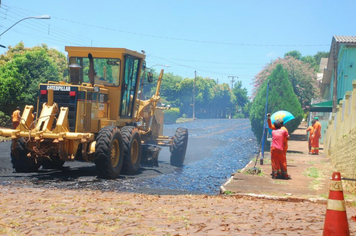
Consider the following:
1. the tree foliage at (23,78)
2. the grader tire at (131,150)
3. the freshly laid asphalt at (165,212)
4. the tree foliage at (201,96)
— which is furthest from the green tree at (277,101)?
the tree foliage at (201,96)

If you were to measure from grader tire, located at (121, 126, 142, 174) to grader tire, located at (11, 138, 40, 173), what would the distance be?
239 cm

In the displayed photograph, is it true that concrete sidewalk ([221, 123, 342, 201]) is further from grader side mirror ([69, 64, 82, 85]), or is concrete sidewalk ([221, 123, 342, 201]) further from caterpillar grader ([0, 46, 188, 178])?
grader side mirror ([69, 64, 82, 85])

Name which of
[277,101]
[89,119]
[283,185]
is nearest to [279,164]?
[283,185]

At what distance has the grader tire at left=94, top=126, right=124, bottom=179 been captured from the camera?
12.3 m

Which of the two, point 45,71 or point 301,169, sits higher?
point 45,71

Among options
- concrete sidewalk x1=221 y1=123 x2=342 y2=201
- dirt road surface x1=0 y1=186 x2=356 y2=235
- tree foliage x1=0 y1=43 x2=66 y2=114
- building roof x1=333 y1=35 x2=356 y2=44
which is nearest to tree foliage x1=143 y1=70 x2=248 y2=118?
tree foliage x1=0 y1=43 x2=66 y2=114

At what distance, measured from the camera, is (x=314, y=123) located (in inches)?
974

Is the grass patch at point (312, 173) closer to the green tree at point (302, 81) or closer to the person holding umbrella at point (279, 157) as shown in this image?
the person holding umbrella at point (279, 157)

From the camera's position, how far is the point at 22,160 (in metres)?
12.9

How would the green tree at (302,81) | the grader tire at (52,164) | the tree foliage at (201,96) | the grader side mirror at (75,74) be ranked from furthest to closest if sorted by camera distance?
the tree foliage at (201,96), the green tree at (302,81), the grader tire at (52,164), the grader side mirror at (75,74)

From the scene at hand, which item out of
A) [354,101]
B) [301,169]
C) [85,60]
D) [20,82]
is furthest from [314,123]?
[20,82]

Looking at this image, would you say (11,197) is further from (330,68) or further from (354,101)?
(330,68)

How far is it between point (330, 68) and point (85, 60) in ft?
96.5

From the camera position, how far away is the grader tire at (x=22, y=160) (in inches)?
497
